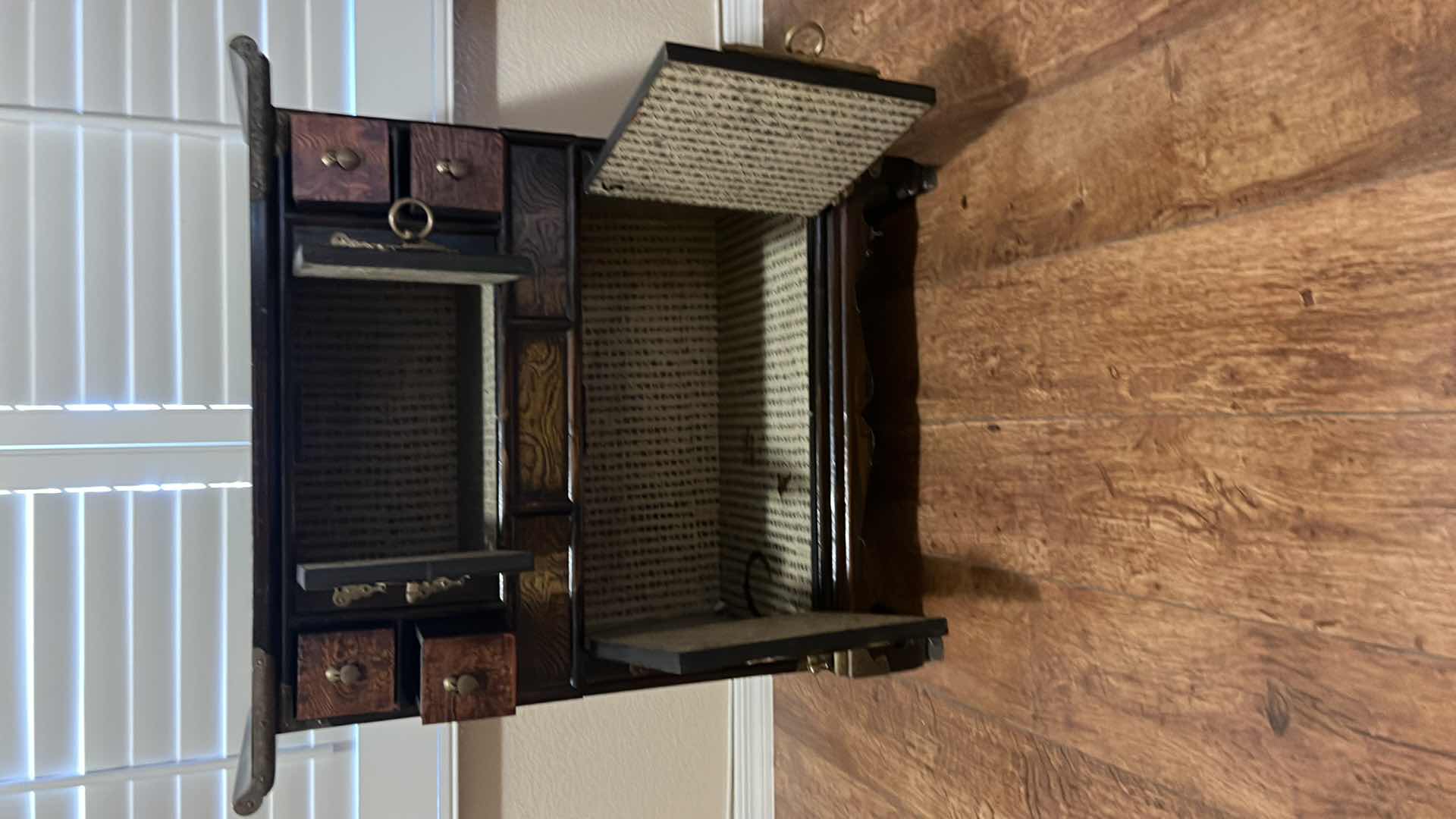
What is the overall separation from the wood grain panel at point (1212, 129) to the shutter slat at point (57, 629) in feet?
4.24

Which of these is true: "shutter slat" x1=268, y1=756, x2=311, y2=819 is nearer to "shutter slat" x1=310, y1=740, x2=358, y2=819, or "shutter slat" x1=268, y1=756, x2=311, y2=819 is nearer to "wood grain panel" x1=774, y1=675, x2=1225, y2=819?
"shutter slat" x1=310, y1=740, x2=358, y2=819

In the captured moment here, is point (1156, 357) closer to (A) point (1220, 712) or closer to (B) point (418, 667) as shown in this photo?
(A) point (1220, 712)

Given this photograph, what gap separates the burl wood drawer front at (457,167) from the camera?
1.13 m

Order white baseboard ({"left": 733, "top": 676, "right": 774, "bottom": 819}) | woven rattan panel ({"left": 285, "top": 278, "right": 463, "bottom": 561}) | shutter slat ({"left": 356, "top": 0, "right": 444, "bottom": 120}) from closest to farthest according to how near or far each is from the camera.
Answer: woven rattan panel ({"left": 285, "top": 278, "right": 463, "bottom": 561}), shutter slat ({"left": 356, "top": 0, "right": 444, "bottom": 120}), white baseboard ({"left": 733, "top": 676, "right": 774, "bottom": 819})

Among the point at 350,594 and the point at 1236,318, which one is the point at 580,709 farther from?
the point at 1236,318

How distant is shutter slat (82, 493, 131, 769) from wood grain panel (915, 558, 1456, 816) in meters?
1.17

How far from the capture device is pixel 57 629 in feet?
4.38

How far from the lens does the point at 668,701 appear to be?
1752 mm

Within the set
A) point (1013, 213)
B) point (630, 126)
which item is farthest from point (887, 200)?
point (630, 126)

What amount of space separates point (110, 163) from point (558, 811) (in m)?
1.22

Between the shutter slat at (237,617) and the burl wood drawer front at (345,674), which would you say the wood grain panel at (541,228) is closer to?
the burl wood drawer front at (345,674)

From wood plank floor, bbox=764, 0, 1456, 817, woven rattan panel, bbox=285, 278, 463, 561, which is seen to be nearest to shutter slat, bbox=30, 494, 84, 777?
woven rattan panel, bbox=285, 278, 463, 561

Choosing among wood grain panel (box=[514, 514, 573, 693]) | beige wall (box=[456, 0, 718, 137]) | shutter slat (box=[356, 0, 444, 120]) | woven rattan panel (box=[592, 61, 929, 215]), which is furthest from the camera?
beige wall (box=[456, 0, 718, 137])

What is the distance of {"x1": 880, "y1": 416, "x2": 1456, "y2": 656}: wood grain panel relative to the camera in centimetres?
83
